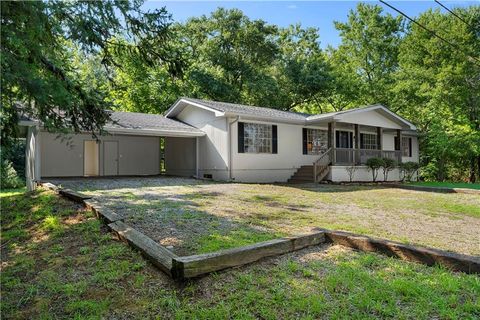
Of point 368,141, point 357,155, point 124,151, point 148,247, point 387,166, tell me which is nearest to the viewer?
point 148,247

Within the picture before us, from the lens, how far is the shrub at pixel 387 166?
17266 mm

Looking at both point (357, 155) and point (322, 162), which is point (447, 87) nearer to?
point (357, 155)

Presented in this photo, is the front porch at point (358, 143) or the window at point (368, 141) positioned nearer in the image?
the front porch at point (358, 143)

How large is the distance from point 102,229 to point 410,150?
21890 millimetres

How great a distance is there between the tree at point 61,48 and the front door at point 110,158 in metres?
9.15

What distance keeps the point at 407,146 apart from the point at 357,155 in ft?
24.0

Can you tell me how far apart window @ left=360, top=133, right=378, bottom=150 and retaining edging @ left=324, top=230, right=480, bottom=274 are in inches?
653

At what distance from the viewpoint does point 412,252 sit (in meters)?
3.92

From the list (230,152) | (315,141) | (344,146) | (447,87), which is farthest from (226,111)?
(447,87)

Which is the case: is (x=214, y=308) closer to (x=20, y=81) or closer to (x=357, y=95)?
(x=20, y=81)

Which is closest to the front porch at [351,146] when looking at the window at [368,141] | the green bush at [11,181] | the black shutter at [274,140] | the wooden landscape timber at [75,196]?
the window at [368,141]

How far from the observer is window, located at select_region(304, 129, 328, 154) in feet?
56.5

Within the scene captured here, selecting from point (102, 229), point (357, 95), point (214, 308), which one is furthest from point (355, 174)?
point (214, 308)

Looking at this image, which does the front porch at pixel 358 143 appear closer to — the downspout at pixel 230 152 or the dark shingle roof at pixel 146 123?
the downspout at pixel 230 152
